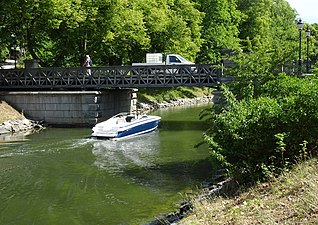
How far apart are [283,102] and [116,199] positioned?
5.33m

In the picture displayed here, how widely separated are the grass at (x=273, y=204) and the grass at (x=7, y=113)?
67.7 ft

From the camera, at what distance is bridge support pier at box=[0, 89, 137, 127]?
96.0ft

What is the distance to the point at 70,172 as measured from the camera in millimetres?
16688

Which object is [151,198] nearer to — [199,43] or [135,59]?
[135,59]

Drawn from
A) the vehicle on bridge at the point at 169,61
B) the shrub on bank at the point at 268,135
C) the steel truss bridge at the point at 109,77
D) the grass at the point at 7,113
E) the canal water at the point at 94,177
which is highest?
the vehicle on bridge at the point at 169,61

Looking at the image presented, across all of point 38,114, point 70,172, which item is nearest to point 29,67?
point 38,114

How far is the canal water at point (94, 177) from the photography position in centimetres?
1194

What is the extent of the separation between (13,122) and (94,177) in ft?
43.6

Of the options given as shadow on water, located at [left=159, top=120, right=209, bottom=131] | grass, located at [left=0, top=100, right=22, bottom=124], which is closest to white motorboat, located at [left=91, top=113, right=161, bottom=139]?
shadow on water, located at [left=159, top=120, right=209, bottom=131]

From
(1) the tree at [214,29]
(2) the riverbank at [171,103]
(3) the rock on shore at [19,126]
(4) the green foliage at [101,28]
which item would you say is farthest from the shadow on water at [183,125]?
(1) the tree at [214,29]

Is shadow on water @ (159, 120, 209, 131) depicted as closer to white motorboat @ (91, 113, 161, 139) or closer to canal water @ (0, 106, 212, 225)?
white motorboat @ (91, 113, 161, 139)

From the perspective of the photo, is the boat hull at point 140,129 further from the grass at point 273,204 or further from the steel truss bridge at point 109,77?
the grass at point 273,204

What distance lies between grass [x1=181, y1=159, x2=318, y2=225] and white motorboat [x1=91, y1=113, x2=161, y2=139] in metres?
14.8

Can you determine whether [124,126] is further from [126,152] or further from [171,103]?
[171,103]
